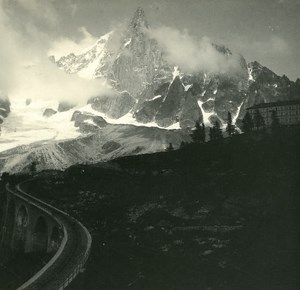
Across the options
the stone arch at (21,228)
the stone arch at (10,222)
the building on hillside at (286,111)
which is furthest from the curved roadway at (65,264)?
the building on hillside at (286,111)

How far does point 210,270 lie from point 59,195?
6275 centimetres

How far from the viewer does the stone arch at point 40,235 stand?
7218 centimetres

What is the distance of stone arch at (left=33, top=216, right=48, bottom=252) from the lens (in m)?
72.2

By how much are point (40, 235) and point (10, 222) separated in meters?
24.8

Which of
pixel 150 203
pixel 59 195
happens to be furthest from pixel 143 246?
pixel 59 195

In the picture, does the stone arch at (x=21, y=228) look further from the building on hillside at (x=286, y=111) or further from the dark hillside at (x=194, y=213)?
the building on hillside at (x=286, y=111)

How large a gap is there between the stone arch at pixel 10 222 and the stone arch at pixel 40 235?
17.2m

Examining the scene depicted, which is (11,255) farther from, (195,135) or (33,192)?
(195,135)

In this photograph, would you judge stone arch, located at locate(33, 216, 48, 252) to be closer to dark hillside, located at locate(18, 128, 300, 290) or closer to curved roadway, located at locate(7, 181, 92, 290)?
dark hillside, located at locate(18, 128, 300, 290)

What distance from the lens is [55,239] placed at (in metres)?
66.1

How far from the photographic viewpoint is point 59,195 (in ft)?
346

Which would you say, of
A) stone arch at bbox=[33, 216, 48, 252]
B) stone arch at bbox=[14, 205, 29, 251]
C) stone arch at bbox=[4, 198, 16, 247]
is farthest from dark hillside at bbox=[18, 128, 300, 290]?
stone arch at bbox=[14, 205, 29, 251]

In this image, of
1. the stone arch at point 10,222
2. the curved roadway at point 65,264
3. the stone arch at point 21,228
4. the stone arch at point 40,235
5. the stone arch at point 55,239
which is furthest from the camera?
the stone arch at point 10,222

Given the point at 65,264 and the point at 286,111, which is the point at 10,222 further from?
the point at 286,111
